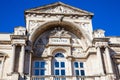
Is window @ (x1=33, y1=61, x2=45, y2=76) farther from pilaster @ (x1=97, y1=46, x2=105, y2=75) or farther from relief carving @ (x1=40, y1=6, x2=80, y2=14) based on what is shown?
relief carving @ (x1=40, y1=6, x2=80, y2=14)

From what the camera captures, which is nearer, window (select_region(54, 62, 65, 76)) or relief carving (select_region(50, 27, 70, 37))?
window (select_region(54, 62, 65, 76))

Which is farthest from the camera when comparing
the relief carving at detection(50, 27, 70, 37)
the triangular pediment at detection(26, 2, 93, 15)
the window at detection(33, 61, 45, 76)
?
the triangular pediment at detection(26, 2, 93, 15)

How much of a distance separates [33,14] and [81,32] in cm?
503

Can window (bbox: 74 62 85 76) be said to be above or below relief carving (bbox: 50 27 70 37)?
below

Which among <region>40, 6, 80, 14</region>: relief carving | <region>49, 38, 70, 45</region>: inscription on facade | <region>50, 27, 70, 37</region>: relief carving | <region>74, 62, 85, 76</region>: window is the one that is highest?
<region>40, 6, 80, 14</region>: relief carving

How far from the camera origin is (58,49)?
22359 millimetres

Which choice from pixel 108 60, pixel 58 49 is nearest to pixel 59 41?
pixel 58 49

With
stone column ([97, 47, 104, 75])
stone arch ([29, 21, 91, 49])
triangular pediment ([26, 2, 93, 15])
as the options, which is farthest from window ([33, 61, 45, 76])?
triangular pediment ([26, 2, 93, 15])

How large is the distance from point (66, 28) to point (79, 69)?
181 inches

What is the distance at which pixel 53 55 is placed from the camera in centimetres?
2205

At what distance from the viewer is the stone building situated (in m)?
19.7

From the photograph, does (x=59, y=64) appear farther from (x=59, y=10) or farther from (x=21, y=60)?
(x=59, y=10)

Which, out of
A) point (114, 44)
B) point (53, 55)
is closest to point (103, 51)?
point (114, 44)

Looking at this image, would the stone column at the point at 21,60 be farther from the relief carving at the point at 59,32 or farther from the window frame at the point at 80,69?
the window frame at the point at 80,69
